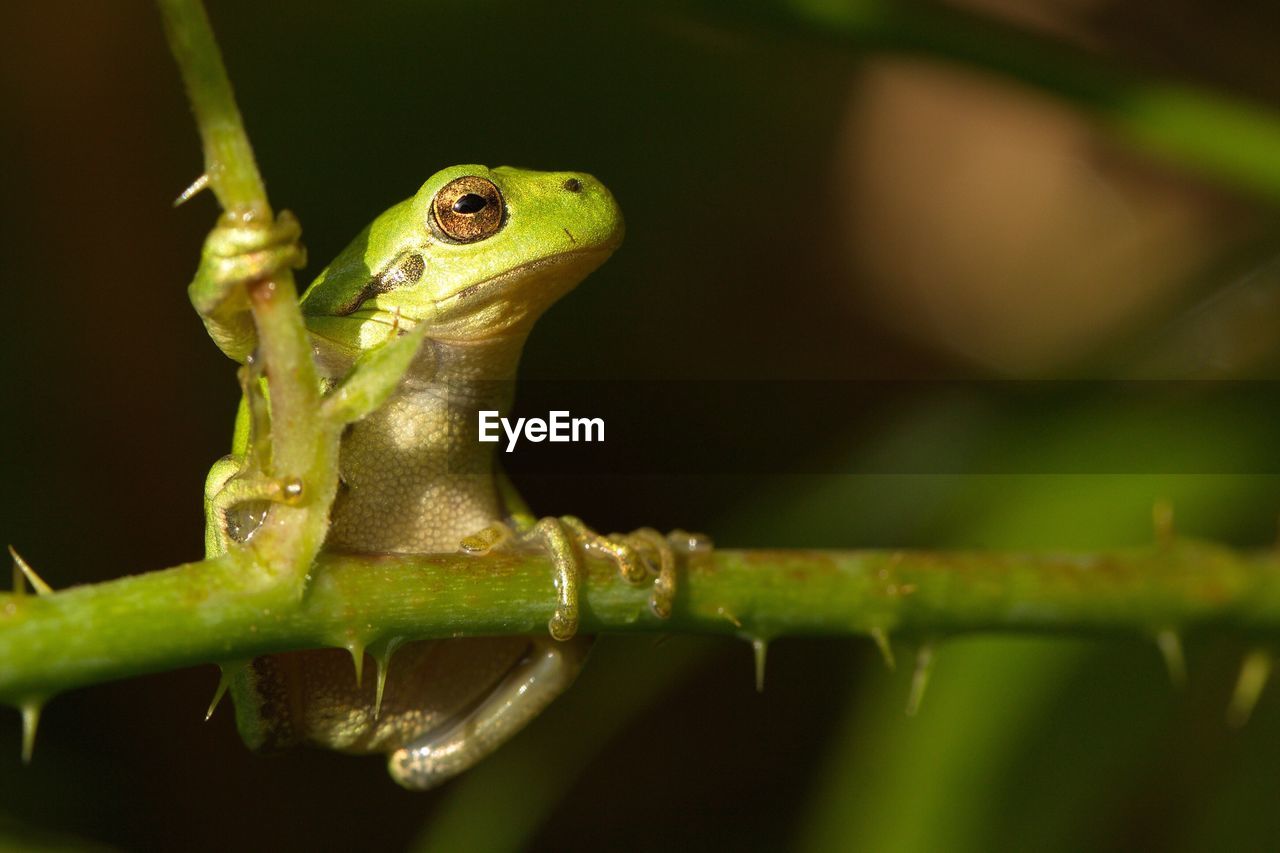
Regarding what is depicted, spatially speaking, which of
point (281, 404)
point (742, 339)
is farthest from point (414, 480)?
point (742, 339)

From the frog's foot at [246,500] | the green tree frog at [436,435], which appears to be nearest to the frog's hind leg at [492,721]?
the green tree frog at [436,435]

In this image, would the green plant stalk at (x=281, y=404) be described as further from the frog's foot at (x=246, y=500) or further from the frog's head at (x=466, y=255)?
the frog's head at (x=466, y=255)

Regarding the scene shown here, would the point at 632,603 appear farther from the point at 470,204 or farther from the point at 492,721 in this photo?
the point at 470,204

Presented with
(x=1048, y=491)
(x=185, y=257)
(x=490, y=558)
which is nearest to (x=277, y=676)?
(x=490, y=558)

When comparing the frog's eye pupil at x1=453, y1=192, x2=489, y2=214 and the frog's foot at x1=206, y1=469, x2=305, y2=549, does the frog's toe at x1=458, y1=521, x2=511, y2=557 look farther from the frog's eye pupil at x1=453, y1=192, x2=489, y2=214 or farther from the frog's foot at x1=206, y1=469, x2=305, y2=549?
the frog's eye pupil at x1=453, y1=192, x2=489, y2=214

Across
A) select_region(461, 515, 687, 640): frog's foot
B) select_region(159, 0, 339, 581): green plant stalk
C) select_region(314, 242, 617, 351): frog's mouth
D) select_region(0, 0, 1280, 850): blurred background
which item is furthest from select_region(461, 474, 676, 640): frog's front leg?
select_region(0, 0, 1280, 850): blurred background

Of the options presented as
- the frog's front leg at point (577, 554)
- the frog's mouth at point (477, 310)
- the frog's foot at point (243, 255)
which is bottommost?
the frog's front leg at point (577, 554)
